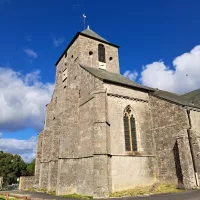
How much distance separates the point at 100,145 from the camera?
1375 cm


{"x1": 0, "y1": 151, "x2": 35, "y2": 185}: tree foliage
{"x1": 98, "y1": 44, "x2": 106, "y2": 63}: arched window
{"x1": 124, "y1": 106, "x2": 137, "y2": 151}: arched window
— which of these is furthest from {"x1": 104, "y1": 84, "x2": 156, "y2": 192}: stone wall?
{"x1": 0, "y1": 151, "x2": 35, "y2": 185}: tree foliage

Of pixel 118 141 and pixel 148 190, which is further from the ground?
pixel 118 141

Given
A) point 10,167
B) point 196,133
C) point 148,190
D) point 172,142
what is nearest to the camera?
point 148,190

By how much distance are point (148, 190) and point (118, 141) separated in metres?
4.22

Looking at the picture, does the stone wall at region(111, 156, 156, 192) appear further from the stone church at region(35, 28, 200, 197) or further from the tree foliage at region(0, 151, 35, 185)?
the tree foliage at region(0, 151, 35, 185)

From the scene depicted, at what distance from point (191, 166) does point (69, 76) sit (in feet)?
51.1

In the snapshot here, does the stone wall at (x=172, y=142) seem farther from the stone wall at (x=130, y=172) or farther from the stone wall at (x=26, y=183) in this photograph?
the stone wall at (x=26, y=183)

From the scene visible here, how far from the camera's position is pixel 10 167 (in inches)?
1983

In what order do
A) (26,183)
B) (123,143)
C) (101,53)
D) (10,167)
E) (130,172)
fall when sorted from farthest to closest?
(10,167) → (101,53) → (26,183) → (123,143) → (130,172)

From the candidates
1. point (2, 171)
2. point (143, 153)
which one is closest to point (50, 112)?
point (143, 153)

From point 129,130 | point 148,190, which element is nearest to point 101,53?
point 129,130

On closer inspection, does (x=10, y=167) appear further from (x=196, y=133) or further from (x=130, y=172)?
(x=196, y=133)

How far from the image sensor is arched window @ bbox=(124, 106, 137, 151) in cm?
1645

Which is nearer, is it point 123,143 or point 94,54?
point 123,143
